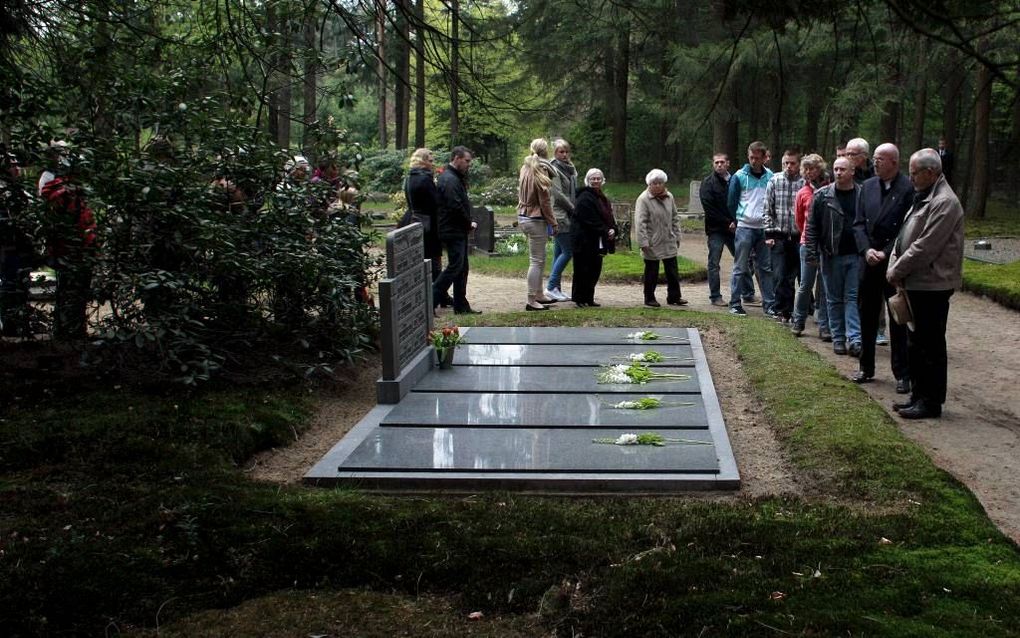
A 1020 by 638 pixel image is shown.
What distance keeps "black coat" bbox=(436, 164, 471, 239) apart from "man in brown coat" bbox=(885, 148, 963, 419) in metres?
5.19

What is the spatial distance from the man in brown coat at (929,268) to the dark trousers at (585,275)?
17.0ft

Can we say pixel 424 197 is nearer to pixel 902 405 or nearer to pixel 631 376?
pixel 631 376

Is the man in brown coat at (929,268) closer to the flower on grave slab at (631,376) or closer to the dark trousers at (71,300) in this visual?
the flower on grave slab at (631,376)

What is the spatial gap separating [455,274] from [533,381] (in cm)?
346

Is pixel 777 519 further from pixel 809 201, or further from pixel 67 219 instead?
pixel 809 201

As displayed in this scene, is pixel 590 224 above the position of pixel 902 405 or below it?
above

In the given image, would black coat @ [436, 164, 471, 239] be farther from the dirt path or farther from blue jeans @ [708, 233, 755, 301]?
blue jeans @ [708, 233, 755, 301]

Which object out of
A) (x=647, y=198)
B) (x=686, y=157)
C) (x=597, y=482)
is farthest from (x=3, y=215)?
(x=686, y=157)

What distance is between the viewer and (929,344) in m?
8.16

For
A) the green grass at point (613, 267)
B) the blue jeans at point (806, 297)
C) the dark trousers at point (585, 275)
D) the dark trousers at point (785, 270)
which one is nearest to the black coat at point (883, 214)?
the blue jeans at point (806, 297)

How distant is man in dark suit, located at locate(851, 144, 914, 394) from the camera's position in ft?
29.9

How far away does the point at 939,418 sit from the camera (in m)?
8.35

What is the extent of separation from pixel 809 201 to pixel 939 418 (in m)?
3.65

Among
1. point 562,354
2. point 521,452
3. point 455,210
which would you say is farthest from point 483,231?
point 521,452
